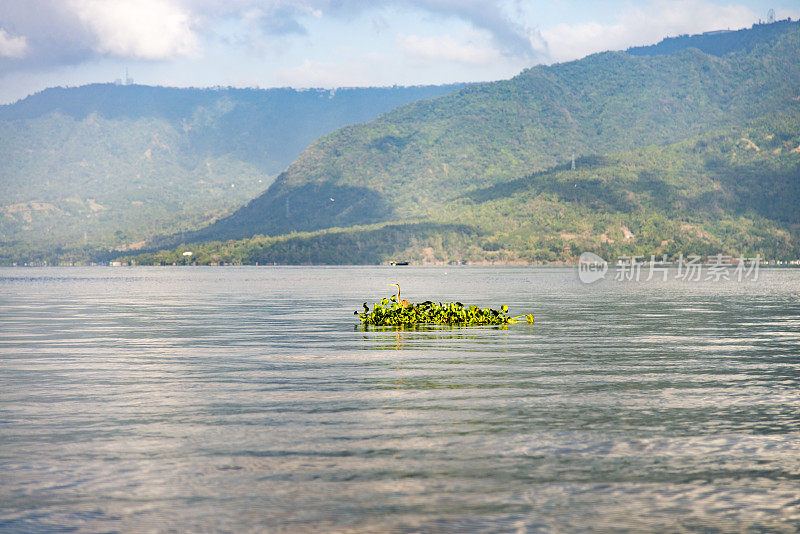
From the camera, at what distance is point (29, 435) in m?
22.1

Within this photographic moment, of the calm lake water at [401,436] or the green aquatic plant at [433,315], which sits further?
the green aquatic plant at [433,315]

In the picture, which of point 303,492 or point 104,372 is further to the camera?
point 104,372

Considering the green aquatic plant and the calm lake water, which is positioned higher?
the green aquatic plant

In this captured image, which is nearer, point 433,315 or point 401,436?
point 401,436

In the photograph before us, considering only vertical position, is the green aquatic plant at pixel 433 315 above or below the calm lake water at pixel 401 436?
above

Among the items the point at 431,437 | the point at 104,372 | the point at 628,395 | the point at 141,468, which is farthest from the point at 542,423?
the point at 104,372

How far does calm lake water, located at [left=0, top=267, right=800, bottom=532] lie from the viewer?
618 inches

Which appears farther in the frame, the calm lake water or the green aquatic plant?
the green aquatic plant

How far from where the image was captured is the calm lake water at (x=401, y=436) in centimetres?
Result: 1570

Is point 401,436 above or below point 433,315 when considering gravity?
below

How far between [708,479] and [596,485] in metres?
2.31

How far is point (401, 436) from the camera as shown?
21.7 metres

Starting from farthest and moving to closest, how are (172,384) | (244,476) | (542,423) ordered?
1. (172,384)
2. (542,423)
3. (244,476)

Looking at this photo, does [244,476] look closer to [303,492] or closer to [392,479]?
[303,492]
